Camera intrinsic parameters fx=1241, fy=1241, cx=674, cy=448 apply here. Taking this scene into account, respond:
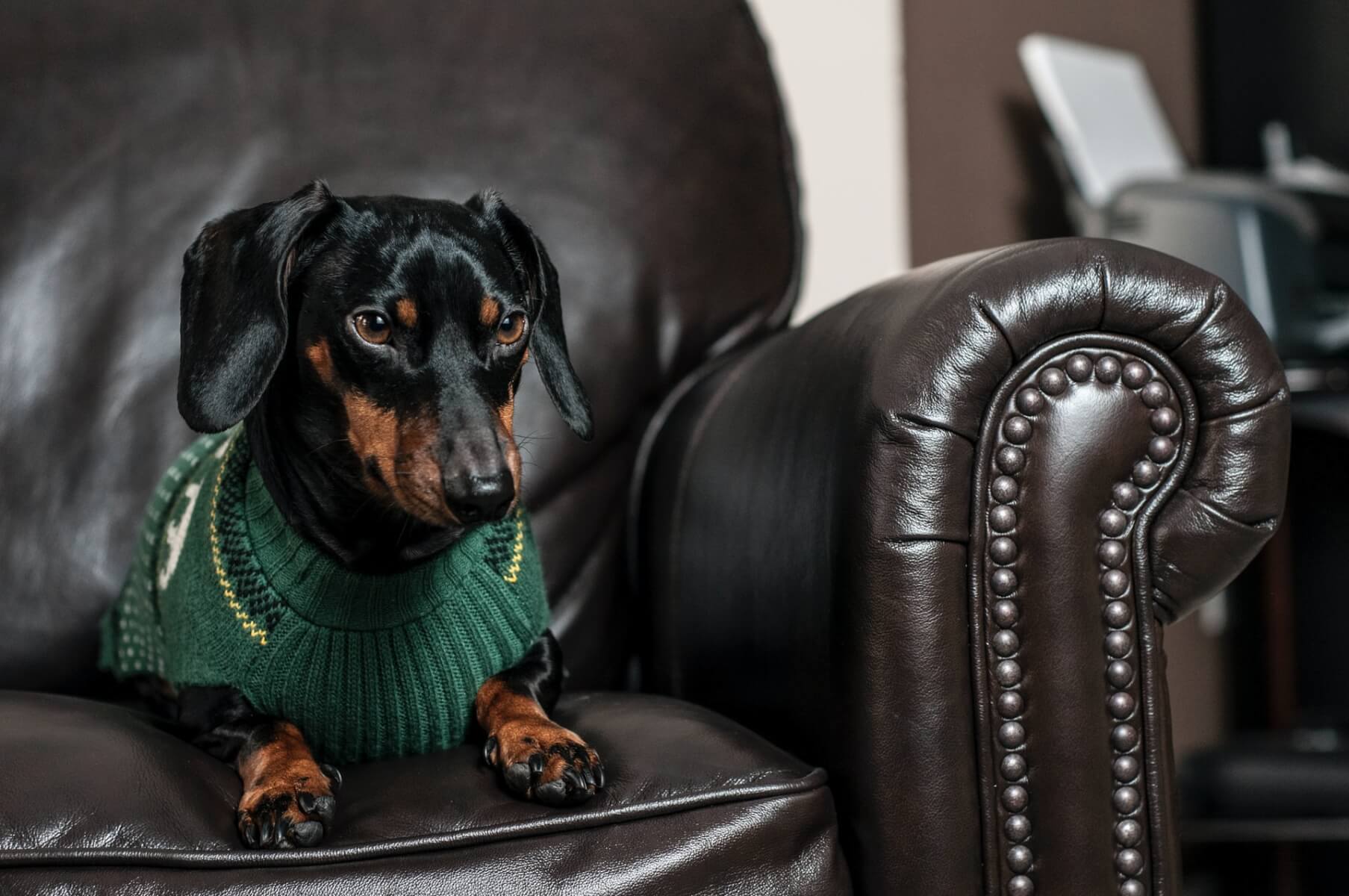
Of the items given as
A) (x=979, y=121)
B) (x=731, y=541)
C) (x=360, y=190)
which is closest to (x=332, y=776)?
(x=731, y=541)

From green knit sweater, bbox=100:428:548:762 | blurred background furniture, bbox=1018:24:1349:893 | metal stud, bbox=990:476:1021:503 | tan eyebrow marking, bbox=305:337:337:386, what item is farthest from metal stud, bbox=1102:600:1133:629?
blurred background furniture, bbox=1018:24:1349:893

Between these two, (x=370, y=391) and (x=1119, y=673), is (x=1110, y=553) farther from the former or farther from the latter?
(x=370, y=391)

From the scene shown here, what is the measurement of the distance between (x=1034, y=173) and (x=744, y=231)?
0.92 meters

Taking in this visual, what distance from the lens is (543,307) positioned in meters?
1.08

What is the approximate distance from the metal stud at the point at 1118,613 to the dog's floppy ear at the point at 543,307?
446 millimetres

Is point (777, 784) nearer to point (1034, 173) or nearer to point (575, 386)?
point (575, 386)

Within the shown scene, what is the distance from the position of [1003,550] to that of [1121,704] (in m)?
0.14

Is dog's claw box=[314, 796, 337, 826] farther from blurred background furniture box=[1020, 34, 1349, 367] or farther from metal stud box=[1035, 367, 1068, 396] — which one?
blurred background furniture box=[1020, 34, 1349, 367]

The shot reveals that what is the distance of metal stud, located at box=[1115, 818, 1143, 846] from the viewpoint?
0.86 meters

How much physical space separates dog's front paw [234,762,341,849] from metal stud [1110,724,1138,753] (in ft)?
1.76

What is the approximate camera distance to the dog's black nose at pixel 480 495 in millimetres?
840

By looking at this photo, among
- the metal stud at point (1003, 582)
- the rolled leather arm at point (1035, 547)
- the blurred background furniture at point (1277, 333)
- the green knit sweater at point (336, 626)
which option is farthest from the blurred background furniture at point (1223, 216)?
the green knit sweater at point (336, 626)

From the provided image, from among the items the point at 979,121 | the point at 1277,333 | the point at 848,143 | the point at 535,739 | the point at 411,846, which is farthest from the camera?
the point at 979,121

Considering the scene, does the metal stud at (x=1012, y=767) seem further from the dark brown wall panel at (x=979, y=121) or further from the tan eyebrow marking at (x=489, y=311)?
the dark brown wall panel at (x=979, y=121)
